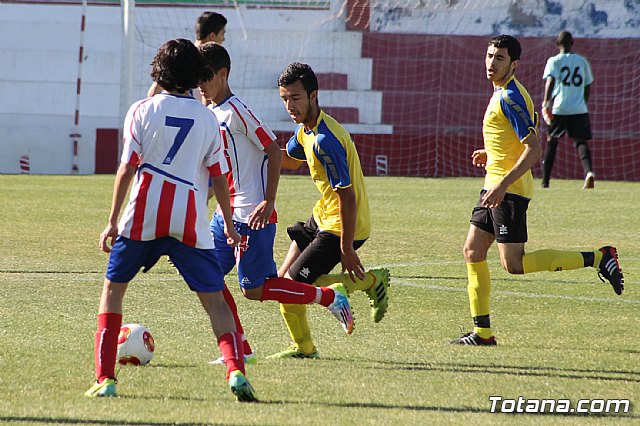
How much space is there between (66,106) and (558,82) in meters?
18.2

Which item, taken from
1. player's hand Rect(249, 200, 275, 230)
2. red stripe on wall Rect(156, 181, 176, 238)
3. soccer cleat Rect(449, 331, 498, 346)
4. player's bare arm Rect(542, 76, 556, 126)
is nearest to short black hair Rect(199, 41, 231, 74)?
player's hand Rect(249, 200, 275, 230)

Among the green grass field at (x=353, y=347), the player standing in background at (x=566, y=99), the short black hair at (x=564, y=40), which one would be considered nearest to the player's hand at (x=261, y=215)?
the green grass field at (x=353, y=347)

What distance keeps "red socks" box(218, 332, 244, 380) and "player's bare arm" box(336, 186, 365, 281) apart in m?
1.25

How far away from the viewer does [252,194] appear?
6246 mm

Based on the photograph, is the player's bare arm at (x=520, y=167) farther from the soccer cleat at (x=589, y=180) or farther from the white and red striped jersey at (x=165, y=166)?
the soccer cleat at (x=589, y=180)

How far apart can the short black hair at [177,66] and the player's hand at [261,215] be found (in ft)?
3.83

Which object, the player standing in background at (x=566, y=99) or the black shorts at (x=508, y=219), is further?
the player standing in background at (x=566, y=99)

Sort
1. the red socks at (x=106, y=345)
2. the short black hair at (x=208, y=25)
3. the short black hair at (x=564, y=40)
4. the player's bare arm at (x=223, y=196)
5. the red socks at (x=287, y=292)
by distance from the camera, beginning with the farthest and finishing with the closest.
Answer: the short black hair at (x=564, y=40) < the short black hair at (x=208, y=25) < the red socks at (x=287, y=292) < the player's bare arm at (x=223, y=196) < the red socks at (x=106, y=345)

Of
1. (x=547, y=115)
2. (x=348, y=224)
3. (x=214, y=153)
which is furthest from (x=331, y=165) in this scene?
→ (x=547, y=115)

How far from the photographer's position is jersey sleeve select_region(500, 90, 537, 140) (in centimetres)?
676

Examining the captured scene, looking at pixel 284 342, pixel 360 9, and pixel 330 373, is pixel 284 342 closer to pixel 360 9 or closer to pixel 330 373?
pixel 330 373

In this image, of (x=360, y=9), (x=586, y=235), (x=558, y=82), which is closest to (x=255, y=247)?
(x=586, y=235)

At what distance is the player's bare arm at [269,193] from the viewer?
19.9 feet

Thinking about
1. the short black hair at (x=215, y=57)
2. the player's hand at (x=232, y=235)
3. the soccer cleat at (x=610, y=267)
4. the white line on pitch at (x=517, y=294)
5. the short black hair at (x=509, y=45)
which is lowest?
the white line on pitch at (x=517, y=294)
